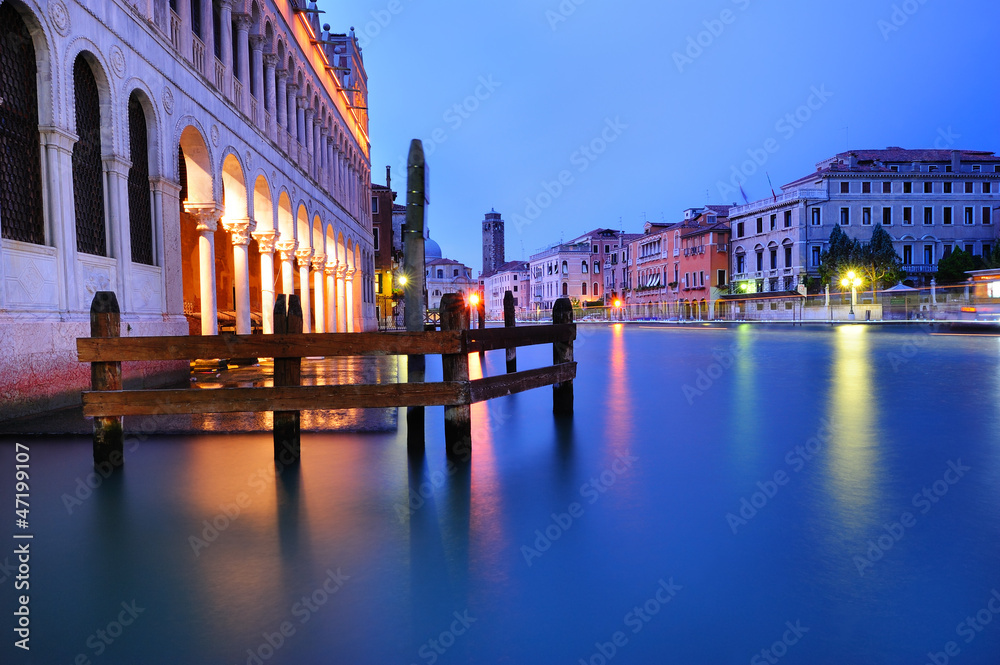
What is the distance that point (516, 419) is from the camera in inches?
311

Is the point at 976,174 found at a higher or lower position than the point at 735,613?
higher

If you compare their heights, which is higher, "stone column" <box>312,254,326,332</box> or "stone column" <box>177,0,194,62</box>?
"stone column" <box>177,0,194,62</box>

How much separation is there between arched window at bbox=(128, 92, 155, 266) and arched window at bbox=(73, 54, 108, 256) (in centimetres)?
89

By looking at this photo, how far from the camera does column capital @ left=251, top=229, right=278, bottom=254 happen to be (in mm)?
19812

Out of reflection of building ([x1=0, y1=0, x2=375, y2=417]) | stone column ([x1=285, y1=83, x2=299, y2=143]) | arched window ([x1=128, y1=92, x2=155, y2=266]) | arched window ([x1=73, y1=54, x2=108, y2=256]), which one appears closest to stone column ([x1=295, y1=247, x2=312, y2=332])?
reflection of building ([x1=0, y1=0, x2=375, y2=417])

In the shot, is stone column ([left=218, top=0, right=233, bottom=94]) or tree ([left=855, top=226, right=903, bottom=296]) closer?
stone column ([left=218, top=0, right=233, bottom=94])

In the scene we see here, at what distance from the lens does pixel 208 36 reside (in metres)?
15.3

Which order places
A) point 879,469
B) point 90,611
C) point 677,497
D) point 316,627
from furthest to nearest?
point 879,469
point 677,497
point 90,611
point 316,627

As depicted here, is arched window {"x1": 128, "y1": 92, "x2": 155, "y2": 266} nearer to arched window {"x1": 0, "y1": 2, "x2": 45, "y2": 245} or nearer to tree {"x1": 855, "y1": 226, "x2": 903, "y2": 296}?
arched window {"x1": 0, "y1": 2, "x2": 45, "y2": 245}

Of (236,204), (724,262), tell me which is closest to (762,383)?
(236,204)

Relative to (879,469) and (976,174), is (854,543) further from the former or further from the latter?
(976,174)

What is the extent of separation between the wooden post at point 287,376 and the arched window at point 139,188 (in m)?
7.64

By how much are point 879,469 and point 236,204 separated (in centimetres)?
1601

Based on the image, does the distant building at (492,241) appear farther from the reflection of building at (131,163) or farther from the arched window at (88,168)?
the arched window at (88,168)
